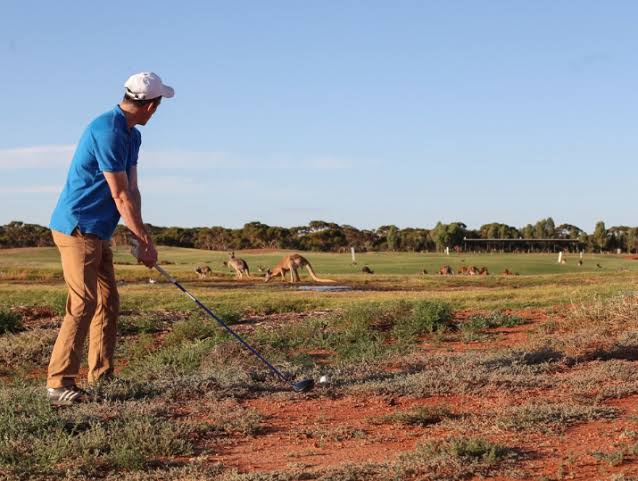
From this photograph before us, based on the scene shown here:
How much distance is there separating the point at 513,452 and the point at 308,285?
2462 centimetres

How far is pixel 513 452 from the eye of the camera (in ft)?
18.1

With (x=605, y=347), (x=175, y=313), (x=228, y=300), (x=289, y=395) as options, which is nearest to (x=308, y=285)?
(x=228, y=300)

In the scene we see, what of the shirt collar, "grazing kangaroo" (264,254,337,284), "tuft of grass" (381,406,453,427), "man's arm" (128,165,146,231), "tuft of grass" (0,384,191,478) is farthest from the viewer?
"grazing kangaroo" (264,254,337,284)

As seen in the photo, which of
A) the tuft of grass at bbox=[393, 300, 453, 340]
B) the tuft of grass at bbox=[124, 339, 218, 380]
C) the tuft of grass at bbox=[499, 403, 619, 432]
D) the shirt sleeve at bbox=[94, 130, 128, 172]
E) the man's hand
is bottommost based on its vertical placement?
the tuft of grass at bbox=[124, 339, 218, 380]

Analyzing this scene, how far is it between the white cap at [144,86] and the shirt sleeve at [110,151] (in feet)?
1.22

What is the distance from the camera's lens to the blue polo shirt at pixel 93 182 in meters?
7.17

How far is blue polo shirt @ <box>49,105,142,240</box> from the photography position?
717cm

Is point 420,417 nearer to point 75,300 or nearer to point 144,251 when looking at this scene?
point 144,251

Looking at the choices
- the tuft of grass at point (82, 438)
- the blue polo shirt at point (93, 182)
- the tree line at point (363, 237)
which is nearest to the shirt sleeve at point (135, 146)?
the blue polo shirt at point (93, 182)

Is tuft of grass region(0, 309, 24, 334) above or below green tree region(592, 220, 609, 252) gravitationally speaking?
below

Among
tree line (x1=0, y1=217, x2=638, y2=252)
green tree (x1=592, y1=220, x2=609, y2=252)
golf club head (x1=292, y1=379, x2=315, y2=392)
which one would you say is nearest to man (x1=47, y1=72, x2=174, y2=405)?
golf club head (x1=292, y1=379, x2=315, y2=392)

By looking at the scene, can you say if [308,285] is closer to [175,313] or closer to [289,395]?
[175,313]

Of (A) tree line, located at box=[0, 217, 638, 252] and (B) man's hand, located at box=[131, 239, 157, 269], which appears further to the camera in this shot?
(A) tree line, located at box=[0, 217, 638, 252]

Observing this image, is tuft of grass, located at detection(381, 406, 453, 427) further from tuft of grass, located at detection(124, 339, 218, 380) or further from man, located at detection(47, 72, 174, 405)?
tuft of grass, located at detection(124, 339, 218, 380)
